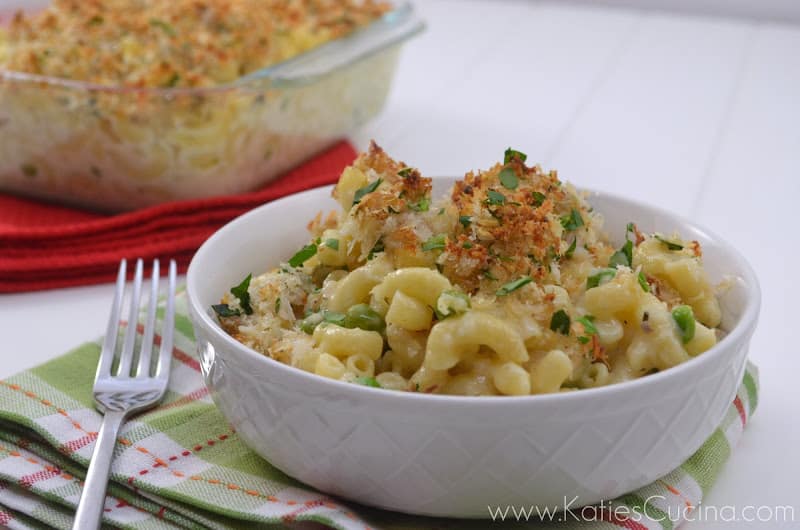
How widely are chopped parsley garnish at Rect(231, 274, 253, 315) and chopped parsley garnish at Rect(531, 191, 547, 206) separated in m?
Result: 0.48

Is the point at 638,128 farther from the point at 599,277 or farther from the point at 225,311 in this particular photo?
the point at 225,311

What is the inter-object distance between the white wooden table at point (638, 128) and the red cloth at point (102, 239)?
2.2 inches

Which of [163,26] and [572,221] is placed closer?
[572,221]

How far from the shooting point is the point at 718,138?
11.0 ft

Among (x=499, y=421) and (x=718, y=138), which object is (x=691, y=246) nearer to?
(x=499, y=421)

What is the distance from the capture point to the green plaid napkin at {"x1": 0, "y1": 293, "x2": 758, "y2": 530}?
4.88 feet

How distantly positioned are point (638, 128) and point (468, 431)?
91.5 inches

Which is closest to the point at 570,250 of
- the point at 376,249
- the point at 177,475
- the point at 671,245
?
the point at 671,245

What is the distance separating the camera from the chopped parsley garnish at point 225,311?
172 centimetres

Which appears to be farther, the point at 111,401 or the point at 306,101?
the point at 306,101

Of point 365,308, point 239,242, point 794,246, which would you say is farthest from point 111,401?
point 794,246

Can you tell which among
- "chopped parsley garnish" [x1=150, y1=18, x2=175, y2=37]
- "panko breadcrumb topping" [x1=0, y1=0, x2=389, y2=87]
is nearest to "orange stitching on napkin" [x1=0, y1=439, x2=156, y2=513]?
"panko breadcrumb topping" [x1=0, y1=0, x2=389, y2=87]

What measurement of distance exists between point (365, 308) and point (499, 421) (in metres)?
0.35

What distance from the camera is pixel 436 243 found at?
1.62 m
